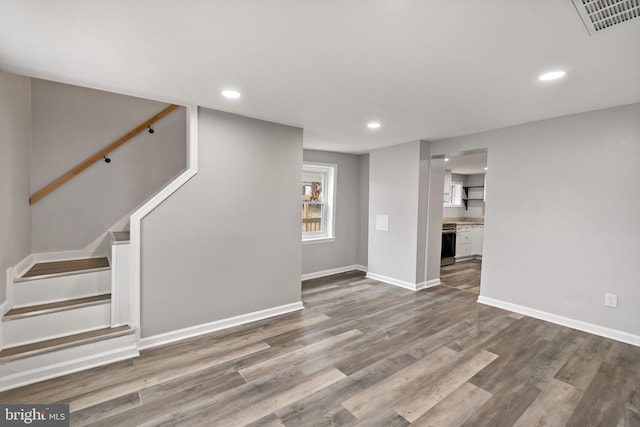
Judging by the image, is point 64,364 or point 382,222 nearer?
point 64,364

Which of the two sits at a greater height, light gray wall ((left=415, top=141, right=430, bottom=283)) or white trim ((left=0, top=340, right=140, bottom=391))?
light gray wall ((left=415, top=141, right=430, bottom=283))

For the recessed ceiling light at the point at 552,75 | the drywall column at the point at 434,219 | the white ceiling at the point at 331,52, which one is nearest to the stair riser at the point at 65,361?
the white ceiling at the point at 331,52

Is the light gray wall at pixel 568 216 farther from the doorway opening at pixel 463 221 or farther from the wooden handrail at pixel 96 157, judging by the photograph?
the wooden handrail at pixel 96 157

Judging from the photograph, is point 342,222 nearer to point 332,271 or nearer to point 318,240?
point 318,240

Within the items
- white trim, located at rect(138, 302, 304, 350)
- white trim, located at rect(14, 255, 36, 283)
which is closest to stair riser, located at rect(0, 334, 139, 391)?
white trim, located at rect(138, 302, 304, 350)

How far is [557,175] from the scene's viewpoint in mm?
3340

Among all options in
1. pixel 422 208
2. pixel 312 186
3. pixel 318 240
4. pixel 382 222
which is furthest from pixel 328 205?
pixel 422 208

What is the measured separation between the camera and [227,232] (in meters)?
3.21

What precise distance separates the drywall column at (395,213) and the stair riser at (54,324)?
3.95m

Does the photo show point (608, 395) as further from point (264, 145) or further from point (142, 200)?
point (142, 200)

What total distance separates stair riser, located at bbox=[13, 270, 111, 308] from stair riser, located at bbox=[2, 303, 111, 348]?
0.30 meters

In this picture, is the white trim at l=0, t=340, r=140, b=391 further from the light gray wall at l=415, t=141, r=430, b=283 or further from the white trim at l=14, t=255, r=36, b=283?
the light gray wall at l=415, t=141, r=430, b=283

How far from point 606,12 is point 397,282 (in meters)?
4.06

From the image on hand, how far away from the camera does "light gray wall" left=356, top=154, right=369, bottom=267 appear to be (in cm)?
589
